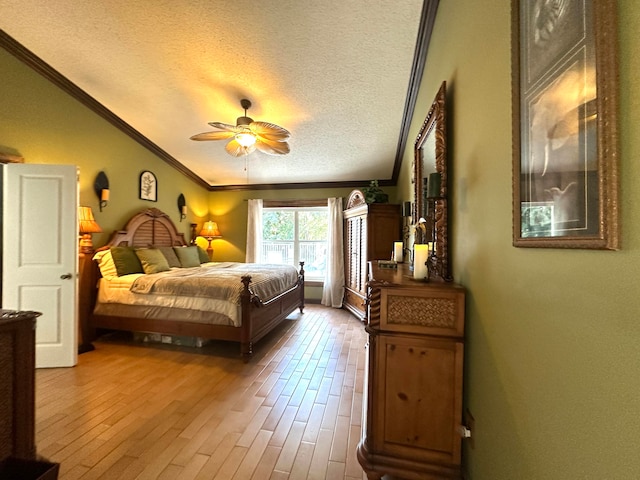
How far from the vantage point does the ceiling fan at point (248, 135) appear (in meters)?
2.79

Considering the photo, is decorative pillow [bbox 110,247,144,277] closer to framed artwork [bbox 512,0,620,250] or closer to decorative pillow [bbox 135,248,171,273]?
decorative pillow [bbox 135,248,171,273]

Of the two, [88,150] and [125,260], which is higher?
[88,150]

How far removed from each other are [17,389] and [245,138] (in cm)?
246

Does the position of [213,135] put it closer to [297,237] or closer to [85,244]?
[85,244]

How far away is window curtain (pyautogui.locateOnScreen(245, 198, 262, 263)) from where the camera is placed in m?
5.82

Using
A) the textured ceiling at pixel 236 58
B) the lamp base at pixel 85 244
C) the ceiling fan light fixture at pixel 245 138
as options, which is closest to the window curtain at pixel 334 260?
the textured ceiling at pixel 236 58

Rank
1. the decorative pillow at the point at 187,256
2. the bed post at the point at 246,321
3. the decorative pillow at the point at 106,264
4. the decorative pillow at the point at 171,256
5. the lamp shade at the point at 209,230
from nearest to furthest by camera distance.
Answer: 1. the bed post at the point at 246,321
2. the decorative pillow at the point at 106,264
3. the decorative pillow at the point at 171,256
4. the decorative pillow at the point at 187,256
5. the lamp shade at the point at 209,230

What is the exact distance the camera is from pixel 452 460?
1382mm

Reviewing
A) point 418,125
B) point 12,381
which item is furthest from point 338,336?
point 12,381

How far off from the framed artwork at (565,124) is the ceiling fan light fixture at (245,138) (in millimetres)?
2409

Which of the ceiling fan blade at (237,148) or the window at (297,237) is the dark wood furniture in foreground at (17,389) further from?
the window at (297,237)

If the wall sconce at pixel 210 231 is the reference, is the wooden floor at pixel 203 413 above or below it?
below

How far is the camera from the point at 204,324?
3.10 m

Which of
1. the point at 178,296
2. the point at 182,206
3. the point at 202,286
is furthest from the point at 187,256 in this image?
the point at 202,286
